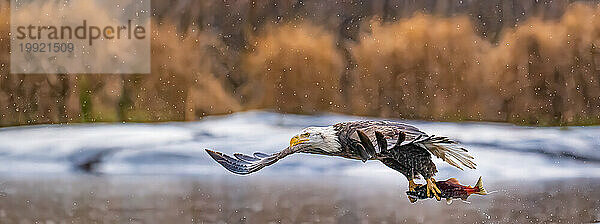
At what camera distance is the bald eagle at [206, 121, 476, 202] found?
4.92 ft

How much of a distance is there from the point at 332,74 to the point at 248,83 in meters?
0.47

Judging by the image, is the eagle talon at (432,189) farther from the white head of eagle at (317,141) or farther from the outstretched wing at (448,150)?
the white head of eagle at (317,141)

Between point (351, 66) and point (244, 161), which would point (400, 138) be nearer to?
point (244, 161)

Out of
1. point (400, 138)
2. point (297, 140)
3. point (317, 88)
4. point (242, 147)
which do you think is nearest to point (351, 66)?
point (317, 88)

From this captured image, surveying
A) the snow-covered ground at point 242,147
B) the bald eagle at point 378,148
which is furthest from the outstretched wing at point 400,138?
the snow-covered ground at point 242,147

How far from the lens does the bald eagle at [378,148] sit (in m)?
1.50

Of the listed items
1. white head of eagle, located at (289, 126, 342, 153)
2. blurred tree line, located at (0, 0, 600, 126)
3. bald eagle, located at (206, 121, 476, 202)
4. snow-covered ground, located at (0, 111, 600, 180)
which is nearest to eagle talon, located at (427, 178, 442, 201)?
bald eagle, located at (206, 121, 476, 202)

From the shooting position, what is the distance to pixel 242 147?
160 inches

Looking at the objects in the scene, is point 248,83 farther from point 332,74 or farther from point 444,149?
point 444,149

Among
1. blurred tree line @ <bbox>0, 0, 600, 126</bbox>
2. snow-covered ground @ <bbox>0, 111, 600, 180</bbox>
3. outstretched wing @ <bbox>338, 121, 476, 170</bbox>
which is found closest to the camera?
outstretched wing @ <bbox>338, 121, 476, 170</bbox>

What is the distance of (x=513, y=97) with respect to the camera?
4219 mm

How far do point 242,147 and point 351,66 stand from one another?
0.76m

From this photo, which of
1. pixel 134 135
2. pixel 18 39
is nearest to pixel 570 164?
pixel 134 135

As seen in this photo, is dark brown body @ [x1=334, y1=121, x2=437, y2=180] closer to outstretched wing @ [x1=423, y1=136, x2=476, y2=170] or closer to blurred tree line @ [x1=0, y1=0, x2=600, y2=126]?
outstretched wing @ [x1=423, y1=136, x2=476, y2=170]
